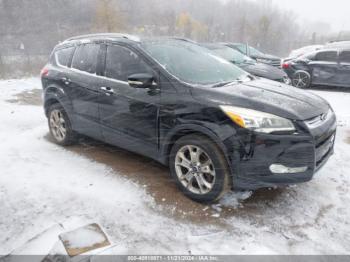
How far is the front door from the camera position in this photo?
131 inches

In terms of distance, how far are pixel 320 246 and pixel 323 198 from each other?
863 mm

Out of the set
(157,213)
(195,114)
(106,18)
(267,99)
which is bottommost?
(157,213)

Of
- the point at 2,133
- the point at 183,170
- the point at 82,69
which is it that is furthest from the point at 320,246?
the point at 2,133

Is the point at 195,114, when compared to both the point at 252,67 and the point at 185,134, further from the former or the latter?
the point at 252,67

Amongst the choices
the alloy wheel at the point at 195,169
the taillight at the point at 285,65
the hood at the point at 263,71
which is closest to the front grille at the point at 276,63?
the taillight at the point at 285,65

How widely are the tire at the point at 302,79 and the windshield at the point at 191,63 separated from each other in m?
6.75

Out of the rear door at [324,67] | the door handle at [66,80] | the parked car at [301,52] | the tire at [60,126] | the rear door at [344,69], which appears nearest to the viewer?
the door handle at [66,80]

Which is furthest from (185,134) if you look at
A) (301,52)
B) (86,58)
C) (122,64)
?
(301,52)

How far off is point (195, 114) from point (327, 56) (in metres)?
8.43

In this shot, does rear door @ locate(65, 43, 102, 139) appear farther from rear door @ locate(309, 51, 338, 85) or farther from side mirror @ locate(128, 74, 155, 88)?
rear door @ locate(309, 51, 338, 85)

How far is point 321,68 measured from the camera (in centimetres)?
940

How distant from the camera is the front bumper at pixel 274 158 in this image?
2641 millimetres

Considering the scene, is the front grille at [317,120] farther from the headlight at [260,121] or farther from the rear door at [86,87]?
the rear door at [86,87]

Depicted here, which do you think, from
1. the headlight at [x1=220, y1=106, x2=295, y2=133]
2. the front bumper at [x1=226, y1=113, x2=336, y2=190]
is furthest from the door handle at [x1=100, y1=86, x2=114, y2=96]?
the front bumper at [x1=226, y1=113, x2=336, y2=190]
